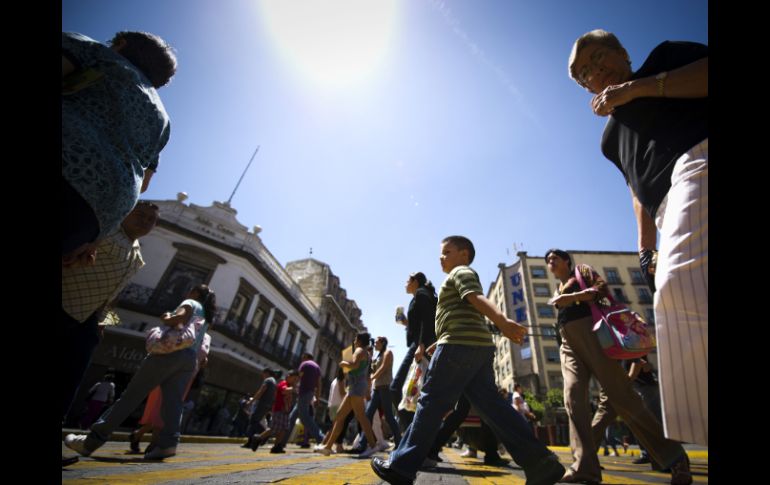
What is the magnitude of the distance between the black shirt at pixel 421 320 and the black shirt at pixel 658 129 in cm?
265

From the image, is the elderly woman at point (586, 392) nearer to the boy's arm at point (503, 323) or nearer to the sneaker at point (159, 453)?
the boy's arm at point (503, 323)

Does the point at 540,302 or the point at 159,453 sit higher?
the point at 540,302

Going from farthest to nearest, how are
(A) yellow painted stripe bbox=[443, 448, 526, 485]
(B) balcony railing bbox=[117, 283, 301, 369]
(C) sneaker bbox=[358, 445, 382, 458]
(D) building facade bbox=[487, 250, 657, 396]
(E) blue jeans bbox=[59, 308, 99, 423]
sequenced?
(D) building facade bbox=[487, 250, 657, 396], (B) balcony railing bbox=[117, 283, 301, 369], (C) sneaker bbox=[358, 445, 382, 458], (A) yellow painted stripe bbox=[443, 448, 526, 485], (E) blue jeans bbox=[59, 308, 99, 423]

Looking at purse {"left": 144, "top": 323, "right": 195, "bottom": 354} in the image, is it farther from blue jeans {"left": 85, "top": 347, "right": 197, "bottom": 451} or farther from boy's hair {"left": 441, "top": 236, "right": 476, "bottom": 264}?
boy's hair {"left": 441, "top": 236, "right": 476, "bottom": 264}

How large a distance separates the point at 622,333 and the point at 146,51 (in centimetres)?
336

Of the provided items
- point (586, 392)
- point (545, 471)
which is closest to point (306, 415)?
point (586, 392)

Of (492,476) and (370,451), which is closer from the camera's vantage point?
(492,476)

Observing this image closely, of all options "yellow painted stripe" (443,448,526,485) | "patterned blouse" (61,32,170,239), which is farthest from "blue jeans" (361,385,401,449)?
"patterned blouse" (61,32,170,239)

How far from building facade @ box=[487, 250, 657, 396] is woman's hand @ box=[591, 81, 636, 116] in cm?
3251

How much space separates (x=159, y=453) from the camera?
103 inches

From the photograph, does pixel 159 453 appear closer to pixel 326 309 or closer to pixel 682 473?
pixel 682 473

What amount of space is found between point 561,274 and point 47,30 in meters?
3.72

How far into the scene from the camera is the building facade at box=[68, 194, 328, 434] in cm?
1397

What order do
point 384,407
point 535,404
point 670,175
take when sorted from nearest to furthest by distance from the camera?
point 670,175
point 384,407
point 535,404
